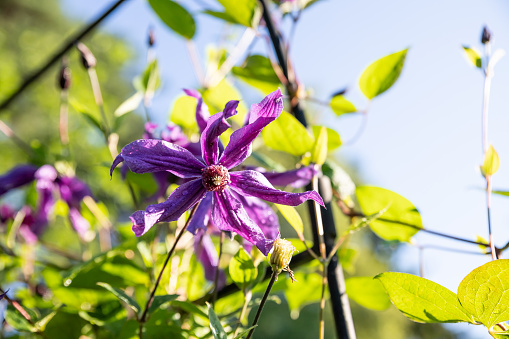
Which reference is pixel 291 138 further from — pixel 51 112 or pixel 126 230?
pixel 51 112

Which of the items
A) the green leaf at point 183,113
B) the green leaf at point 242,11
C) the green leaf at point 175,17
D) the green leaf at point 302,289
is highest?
the green leaf at point 175,17

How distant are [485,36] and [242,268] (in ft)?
0.87

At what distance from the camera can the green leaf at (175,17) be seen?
0.42 meters

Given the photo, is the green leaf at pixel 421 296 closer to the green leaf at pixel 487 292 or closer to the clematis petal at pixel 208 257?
the green leaf at pixel 487 292

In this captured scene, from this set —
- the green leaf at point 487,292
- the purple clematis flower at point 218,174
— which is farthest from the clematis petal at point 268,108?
the green leaf at point 487,292

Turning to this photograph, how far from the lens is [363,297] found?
0.42m

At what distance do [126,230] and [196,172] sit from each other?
26cm

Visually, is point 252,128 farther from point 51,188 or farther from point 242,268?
point 51,188

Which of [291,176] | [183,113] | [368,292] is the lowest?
[368,292]

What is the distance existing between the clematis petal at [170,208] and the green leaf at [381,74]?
20 cm

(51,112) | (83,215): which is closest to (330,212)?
(83,215)

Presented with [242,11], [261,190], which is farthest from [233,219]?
[242,11]

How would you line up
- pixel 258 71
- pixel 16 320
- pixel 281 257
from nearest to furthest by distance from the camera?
1. pixel 281 257
2. pixel 16 320
3. pixel 258 71

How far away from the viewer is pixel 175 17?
0.44 m
